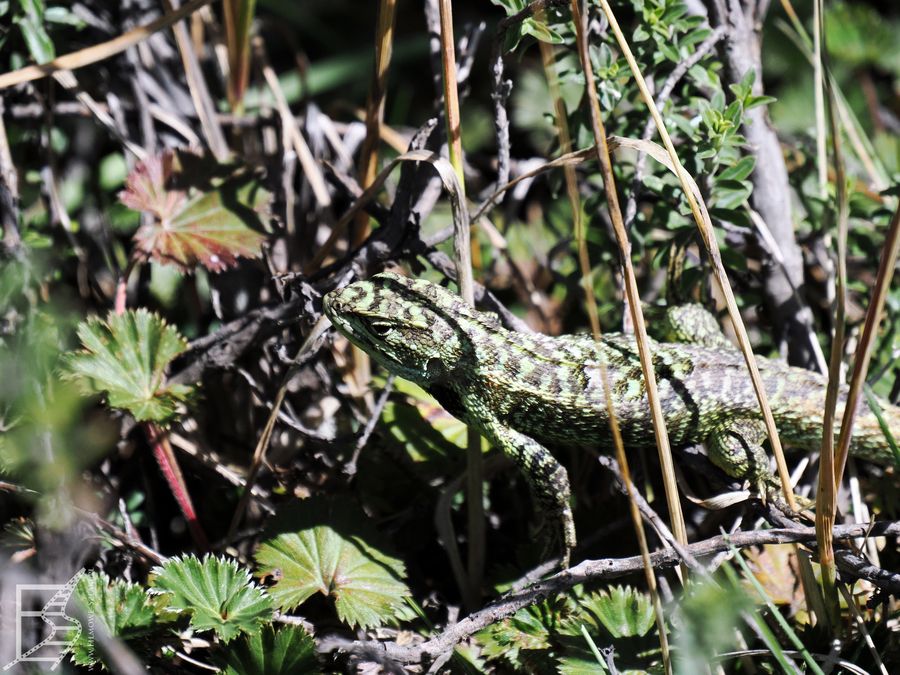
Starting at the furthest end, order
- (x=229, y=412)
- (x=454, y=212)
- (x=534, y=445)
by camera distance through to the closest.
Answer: (x=229, y=412) < (x=534, y=445) < (x=454, y=212)

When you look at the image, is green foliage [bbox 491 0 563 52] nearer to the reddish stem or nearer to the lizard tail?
the lizard tail

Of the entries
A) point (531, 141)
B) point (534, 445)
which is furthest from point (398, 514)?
point (531, 141)

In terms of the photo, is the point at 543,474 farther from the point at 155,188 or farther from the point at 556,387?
the point at 155,188

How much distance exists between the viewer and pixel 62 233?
441cm

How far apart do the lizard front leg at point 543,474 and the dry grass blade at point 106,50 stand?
2096 millimetres

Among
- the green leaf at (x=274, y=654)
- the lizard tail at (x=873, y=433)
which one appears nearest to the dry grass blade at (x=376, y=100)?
the green leaf at (x=274, y=654)

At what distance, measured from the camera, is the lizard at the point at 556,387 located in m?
3.25

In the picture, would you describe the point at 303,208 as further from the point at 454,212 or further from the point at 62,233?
the point at 454,212

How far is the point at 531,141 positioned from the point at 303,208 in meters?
2.48

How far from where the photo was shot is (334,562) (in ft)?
11.0

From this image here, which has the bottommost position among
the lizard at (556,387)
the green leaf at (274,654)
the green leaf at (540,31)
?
the green leaf at (274,654)

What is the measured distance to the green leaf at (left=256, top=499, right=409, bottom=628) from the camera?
3189 millimetres

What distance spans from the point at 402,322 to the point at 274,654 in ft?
4.07

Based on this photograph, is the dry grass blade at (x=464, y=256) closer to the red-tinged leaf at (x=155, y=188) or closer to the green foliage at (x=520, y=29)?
the green foliage at (x=520, y=29)
